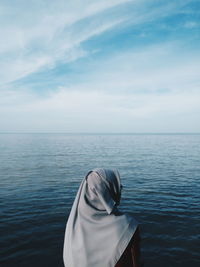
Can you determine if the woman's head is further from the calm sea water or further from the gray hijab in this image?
the calm sea water

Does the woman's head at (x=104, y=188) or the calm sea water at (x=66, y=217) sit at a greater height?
the woman's head at (x=104, y=188)

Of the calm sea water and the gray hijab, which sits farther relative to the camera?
the calm sea water

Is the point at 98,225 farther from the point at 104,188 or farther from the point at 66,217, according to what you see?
the point at 66,217

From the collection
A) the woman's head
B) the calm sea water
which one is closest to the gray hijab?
the woman's head

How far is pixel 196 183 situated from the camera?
21703 millimetres

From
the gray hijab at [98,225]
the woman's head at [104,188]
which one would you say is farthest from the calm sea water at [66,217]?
the woman's head at [104,188]

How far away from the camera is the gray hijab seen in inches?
104

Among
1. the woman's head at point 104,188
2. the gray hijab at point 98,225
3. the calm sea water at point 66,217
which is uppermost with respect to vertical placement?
the woman's head at point 104,188

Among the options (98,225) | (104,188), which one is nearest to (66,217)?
(98,225)

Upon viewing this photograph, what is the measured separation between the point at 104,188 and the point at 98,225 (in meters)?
0.51

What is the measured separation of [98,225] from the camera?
2729 millimetres

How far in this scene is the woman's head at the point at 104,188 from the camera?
272cm

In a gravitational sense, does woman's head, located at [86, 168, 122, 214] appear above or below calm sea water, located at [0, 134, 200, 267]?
above

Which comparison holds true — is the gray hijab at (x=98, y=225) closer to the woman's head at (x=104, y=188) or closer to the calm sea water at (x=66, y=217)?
the woman's head at (x=104, y=188)
